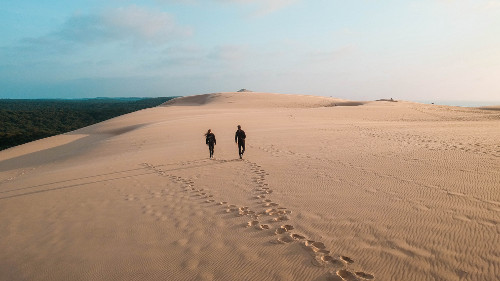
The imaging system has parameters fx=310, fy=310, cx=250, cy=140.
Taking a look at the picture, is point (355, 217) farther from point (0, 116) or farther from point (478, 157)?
point (0, 116)

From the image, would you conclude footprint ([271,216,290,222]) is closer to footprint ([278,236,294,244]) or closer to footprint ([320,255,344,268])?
footprint ([278,236,294,244])

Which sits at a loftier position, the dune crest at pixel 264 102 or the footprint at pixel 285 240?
the dune crest at pixel 264 102

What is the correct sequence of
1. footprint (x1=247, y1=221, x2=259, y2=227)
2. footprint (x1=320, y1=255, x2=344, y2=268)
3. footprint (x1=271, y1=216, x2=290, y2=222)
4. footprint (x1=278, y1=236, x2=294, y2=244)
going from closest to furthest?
footprint (x1=320, y1=255, x2=344, y2=268) → footprint (x1=278, y1=236, x2=294, y2=244) → footprint (x1=247, y1=221, x2=259, y2=227) → footprint (x1=271, y1=216, x2=290, y2=222)

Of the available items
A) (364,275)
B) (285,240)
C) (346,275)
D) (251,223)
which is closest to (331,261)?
(346,275)

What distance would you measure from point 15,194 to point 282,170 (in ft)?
28.6

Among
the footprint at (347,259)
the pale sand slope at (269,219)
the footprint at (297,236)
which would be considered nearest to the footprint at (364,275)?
the pale sand slope at (269,219)

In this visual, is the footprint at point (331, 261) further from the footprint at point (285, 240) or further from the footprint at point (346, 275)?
the footprint at point (285, 240)

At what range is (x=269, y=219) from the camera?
241 inches

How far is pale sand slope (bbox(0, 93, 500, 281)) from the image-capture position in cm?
435

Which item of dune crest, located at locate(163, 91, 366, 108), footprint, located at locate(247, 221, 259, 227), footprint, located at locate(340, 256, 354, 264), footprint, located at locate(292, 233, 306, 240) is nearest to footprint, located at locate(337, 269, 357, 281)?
footprint, located at locate(340, 256, 354, 264)

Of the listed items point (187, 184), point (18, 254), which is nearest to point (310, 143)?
point (187, 184)

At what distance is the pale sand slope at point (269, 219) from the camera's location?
171 inches

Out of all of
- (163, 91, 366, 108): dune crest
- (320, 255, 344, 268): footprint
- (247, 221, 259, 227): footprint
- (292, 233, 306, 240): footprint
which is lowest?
(247, 221, 259, 227): footprint

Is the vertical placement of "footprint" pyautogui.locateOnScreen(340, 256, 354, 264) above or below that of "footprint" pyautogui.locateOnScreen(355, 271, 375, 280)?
above
